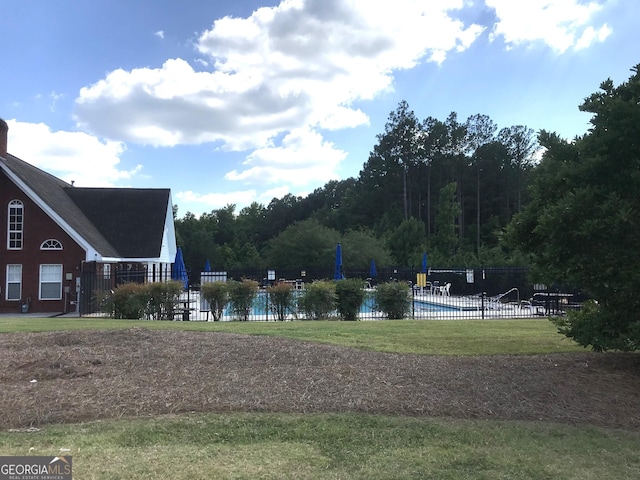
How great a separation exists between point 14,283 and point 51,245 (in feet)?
7.52

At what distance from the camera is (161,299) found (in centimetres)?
1598

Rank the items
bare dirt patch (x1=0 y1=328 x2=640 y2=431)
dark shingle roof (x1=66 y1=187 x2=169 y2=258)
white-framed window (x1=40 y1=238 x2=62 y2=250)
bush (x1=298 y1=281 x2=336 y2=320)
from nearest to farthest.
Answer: bare dirt patch (x1=0 y1=328 x2=640 y2=431)
bush (x1=298 y1=281 x2=336 y2=320)
white-framed window (x1=40 y1=238 x2=62 y2=250)
dark shingle roof (x1=66 y1=187 x2=169 y2=258)

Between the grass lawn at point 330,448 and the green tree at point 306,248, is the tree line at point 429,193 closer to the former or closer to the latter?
the green tree at point 306,248

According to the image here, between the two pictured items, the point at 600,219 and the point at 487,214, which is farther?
the point at 487,214

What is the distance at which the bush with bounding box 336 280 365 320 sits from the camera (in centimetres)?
1641

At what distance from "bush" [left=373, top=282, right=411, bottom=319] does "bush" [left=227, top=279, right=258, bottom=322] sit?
4.01m

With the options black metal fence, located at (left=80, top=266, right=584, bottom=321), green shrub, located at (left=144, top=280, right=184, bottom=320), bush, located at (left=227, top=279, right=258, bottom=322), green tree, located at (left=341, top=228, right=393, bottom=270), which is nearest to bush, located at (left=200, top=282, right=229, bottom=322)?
bush, located at (left=227, top=279, right=258, bottom=322)

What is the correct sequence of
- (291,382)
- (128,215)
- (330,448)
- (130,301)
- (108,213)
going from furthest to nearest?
(128,215), (108,213), (130,301), (291,382), (330,448)

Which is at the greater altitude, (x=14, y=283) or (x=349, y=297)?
(x=14, y=283)

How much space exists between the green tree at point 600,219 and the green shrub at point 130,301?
1192 centimetres

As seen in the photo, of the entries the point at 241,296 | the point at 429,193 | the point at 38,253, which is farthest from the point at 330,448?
the point at 429,193

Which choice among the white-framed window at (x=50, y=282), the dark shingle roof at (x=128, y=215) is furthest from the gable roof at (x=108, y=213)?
the white-framed window at (x=50, y=282)

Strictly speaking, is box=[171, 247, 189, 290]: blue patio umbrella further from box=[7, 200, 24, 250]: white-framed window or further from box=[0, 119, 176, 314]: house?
box=[7, 200, 24, 250]: white-framed window

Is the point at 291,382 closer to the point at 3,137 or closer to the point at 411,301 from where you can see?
the point at 411,301
